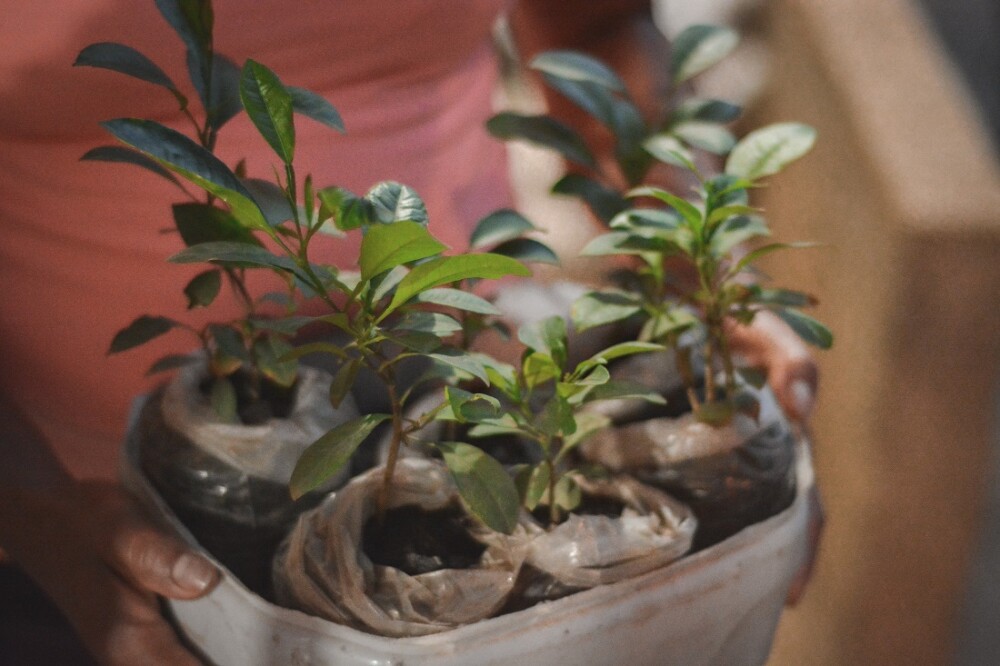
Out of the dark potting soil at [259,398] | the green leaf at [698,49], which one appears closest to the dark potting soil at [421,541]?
the dark potting soil at [259,398]

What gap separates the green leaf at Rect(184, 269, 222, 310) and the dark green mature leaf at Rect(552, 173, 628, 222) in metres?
0.24

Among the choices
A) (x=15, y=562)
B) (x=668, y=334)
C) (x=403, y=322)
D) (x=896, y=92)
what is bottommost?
(x=896, y=92)

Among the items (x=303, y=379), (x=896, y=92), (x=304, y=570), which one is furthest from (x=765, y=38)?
(x=304, y=570)

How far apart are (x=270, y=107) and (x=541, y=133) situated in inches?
11.7

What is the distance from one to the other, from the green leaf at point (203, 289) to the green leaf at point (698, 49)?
390mm

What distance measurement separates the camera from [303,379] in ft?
2.30

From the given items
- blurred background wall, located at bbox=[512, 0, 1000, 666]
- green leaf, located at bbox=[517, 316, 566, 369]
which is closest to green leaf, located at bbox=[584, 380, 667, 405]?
green leaf, located at bbox=[517, 316, 566, 369]

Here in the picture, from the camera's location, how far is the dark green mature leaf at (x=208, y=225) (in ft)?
1.83

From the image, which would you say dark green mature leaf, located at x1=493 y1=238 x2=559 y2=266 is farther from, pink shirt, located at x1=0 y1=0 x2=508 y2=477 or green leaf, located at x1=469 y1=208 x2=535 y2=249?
pink shirt, located at x1=0 y1=0 x2=508 y2=477

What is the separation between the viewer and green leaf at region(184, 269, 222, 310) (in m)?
0.60

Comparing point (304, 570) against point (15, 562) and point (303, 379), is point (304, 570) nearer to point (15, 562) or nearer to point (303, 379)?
point (303, 379)

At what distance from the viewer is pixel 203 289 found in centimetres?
60

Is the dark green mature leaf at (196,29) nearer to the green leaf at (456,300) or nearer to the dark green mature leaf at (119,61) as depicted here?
the dark green mature leaf at (119,61)

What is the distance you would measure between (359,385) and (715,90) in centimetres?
157
